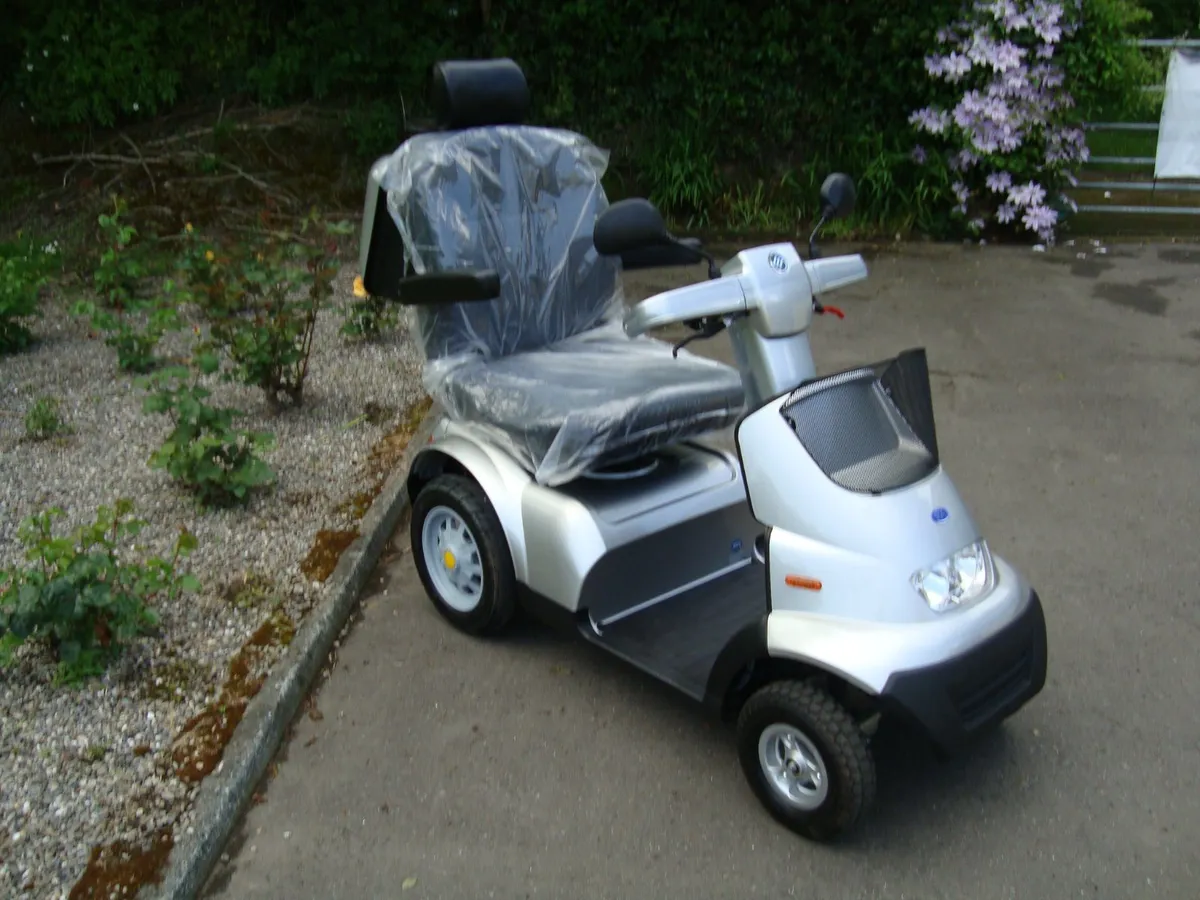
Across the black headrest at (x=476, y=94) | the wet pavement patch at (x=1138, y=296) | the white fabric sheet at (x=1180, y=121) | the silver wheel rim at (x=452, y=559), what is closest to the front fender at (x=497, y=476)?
the silver wheel rim at (x=452, y=559)

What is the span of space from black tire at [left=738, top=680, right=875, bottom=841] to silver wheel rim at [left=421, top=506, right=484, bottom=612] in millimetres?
1208

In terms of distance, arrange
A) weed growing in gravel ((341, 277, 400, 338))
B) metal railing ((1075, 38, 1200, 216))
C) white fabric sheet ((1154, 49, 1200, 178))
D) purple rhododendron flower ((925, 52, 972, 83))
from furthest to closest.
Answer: metal railing ((1075, 38, 1200, 216)) → white fabric sheet ((1154, 49, 1200, 178)) → purple rhododendron flower ((925, 52, 972, 83)) → weed growing in gravel ((341, 277, 400, 338))

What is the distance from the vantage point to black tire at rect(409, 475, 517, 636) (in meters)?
3.82

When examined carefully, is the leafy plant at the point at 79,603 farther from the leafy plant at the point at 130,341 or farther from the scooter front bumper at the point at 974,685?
the leafy plant at the point at 130,341

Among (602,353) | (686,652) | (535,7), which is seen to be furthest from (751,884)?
(535,7)

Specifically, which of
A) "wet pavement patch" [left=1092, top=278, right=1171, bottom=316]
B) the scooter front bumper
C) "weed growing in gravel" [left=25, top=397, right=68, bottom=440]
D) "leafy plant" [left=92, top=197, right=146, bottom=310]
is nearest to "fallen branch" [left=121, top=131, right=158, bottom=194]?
"leafy plant" [left=92, top=197, right=146, bottom=310]

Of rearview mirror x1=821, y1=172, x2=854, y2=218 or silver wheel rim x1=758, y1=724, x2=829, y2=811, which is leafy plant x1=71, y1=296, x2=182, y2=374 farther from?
silver wheel rim x1=758, y1=724, x2=829, y2=811

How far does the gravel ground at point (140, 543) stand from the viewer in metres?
3.13

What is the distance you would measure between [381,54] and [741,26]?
314 cm

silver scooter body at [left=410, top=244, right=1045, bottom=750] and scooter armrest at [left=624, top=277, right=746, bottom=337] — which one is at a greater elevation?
scooter armrest at [left=624, top=277, right=746, bottom=337]

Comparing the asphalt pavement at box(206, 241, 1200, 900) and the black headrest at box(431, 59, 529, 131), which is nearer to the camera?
the asphalt pavement at box(206, 241, 1200, 900)

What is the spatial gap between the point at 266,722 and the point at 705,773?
1320 mm

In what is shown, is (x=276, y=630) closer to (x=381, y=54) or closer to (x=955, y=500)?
(x=955, y=500)

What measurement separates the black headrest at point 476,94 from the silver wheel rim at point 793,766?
8.01ft
